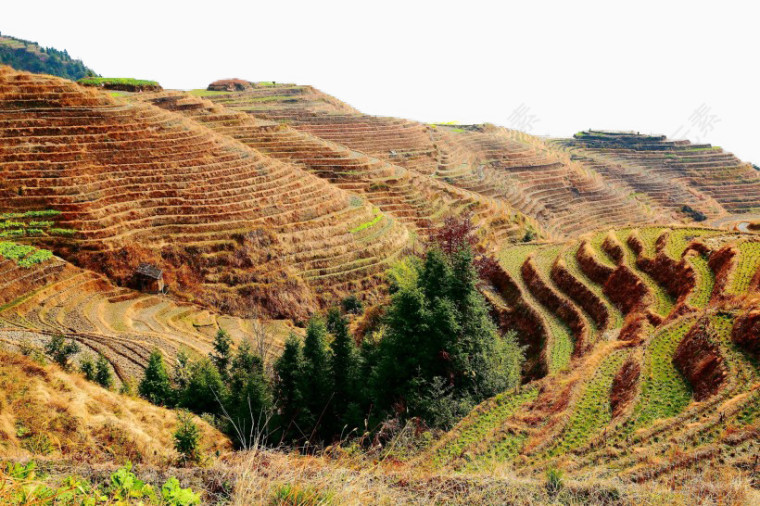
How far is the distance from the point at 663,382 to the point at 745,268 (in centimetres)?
812

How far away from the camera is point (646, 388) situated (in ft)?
41.9

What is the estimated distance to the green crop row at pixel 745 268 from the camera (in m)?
16.6

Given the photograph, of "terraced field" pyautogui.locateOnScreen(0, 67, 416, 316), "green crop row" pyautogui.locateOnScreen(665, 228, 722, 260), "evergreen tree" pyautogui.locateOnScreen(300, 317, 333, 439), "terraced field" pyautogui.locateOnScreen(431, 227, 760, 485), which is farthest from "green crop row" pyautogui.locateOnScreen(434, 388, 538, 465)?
"terraced field" pyautogui.locateOnScreen(0, 67, 416, 316)

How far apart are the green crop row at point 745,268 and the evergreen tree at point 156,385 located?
2137 centimetres

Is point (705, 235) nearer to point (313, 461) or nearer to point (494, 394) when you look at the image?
point (494, 394)

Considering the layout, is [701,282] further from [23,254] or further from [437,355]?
[23,254]

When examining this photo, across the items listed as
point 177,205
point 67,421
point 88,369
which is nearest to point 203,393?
point 88,369

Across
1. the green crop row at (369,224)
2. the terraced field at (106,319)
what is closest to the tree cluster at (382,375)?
the terraced field at (106,319)

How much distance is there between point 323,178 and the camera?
158ft

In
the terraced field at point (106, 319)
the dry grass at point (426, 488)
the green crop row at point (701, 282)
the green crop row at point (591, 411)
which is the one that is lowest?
the terraced field at point (106, 319)

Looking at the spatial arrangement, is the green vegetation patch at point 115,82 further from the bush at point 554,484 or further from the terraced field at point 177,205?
the bush at point 554,484

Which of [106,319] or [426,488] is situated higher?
[426,488]

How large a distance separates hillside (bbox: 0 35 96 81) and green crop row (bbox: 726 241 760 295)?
481ft

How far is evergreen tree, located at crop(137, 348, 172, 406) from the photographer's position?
1892 centimetres
